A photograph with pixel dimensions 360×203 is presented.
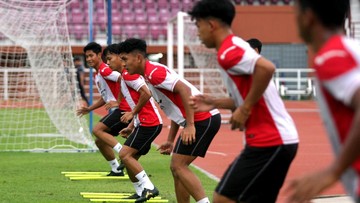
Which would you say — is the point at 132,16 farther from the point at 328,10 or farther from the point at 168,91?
the point at 328,10

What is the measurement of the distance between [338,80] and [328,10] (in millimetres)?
356

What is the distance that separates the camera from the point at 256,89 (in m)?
6.54

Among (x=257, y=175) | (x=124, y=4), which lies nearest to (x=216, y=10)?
(x=257, y=175)

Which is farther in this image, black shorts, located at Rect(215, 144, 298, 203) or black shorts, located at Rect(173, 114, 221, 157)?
black shorts, located at Rect(173, 114, 221, 157)

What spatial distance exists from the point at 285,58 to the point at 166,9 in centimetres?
615

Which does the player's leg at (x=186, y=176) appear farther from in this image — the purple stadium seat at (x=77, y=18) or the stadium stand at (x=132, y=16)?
the purple stadium seat at (x=77, y=18)

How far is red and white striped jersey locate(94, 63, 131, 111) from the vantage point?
1387 centimetres

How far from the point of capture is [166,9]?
45250mm

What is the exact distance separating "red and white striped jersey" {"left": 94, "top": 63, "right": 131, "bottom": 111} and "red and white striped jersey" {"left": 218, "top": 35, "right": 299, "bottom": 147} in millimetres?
7026

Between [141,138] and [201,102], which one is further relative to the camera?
[141,138]

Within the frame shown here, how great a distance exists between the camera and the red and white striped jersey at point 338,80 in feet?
14.3

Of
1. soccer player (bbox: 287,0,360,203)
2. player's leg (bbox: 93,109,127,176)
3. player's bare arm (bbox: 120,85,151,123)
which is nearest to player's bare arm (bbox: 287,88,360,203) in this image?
soccer player (bbox: 287,0,360,203)

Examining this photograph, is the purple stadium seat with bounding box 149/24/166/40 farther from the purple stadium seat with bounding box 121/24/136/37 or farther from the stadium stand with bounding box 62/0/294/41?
the purple stadium seat with bounding box 121/24/136/37

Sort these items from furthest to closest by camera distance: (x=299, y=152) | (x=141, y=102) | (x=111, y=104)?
(x=299, y=152) → (x=111, y=104) → (x=141, y=102)
